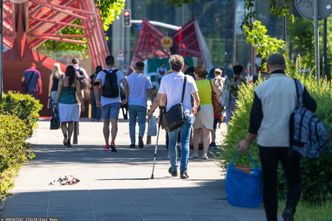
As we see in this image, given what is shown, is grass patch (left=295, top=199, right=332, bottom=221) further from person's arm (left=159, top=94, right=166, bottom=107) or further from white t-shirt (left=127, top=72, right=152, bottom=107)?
white t-shirt (left=127, top=72, right=152, bottom=107)

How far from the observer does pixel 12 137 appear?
14.6 meters

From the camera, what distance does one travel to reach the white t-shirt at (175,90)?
630 inches

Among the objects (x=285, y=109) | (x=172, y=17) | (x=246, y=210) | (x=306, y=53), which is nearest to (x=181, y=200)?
(x=246, y=210)

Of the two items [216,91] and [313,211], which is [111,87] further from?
[313,211]

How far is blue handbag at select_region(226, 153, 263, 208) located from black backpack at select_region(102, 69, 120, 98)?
29.5ft

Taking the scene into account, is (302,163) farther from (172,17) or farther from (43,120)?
(172,17)

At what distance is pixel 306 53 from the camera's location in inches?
2195

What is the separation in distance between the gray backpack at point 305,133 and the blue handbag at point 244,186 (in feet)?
5.01

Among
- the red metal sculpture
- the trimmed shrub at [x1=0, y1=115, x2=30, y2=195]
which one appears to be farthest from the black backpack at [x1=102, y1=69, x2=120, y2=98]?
the red metal sculpture

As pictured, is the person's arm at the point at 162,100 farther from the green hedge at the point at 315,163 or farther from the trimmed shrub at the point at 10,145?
the trimmed shrub at the point at 10,145

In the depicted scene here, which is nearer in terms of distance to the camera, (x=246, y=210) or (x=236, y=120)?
(x=246, y=210)

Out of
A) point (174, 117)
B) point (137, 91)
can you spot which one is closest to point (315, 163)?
point (174, 117)

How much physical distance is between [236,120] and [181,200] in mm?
1836

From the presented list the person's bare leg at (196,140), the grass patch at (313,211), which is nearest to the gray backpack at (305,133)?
the grass patch at (313,211)
